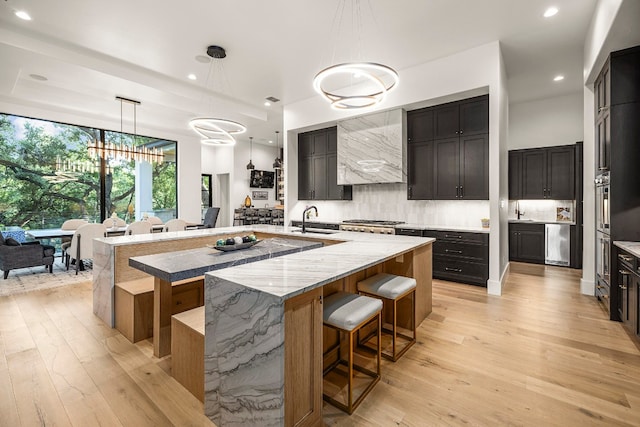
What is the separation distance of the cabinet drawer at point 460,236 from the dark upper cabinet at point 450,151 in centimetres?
61

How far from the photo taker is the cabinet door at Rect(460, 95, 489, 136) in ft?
14.7

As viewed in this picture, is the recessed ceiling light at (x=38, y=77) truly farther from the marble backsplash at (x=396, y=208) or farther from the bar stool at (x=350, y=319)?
the bar stool at (x=350, y=319)

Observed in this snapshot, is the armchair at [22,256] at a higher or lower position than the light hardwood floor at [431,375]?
higher

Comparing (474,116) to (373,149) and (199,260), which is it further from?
(199,260)

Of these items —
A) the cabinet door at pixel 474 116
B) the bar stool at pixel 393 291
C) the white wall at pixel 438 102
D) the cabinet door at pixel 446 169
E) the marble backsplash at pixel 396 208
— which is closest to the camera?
the bar stool at pixel 393 291

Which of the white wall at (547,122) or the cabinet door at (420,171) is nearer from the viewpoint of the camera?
the cabinet door at (420,171)

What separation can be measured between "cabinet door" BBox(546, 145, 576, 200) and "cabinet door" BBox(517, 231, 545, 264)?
2.44 ft

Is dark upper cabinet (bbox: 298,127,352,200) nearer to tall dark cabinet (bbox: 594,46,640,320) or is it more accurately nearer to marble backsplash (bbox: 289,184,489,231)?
marble backsplash (bbox: 289,184,489,231)

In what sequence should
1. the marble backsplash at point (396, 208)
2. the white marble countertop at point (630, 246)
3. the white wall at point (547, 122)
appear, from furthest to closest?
the white wall at point (547, 122) < the marble backsplash at point (396, 208) < the white marble countertop at point (630, 246)

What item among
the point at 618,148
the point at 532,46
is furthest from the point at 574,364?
the point at 532,46

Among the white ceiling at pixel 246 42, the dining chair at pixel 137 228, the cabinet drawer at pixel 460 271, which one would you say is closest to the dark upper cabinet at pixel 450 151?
the white ceiling at pixel 246 42

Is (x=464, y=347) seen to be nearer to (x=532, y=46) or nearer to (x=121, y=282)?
(x=121, y=282)

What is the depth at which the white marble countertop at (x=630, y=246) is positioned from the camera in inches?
102

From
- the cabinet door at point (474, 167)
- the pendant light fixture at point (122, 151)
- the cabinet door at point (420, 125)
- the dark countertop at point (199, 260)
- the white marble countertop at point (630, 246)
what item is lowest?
the dark countertop at point (199, 260)
